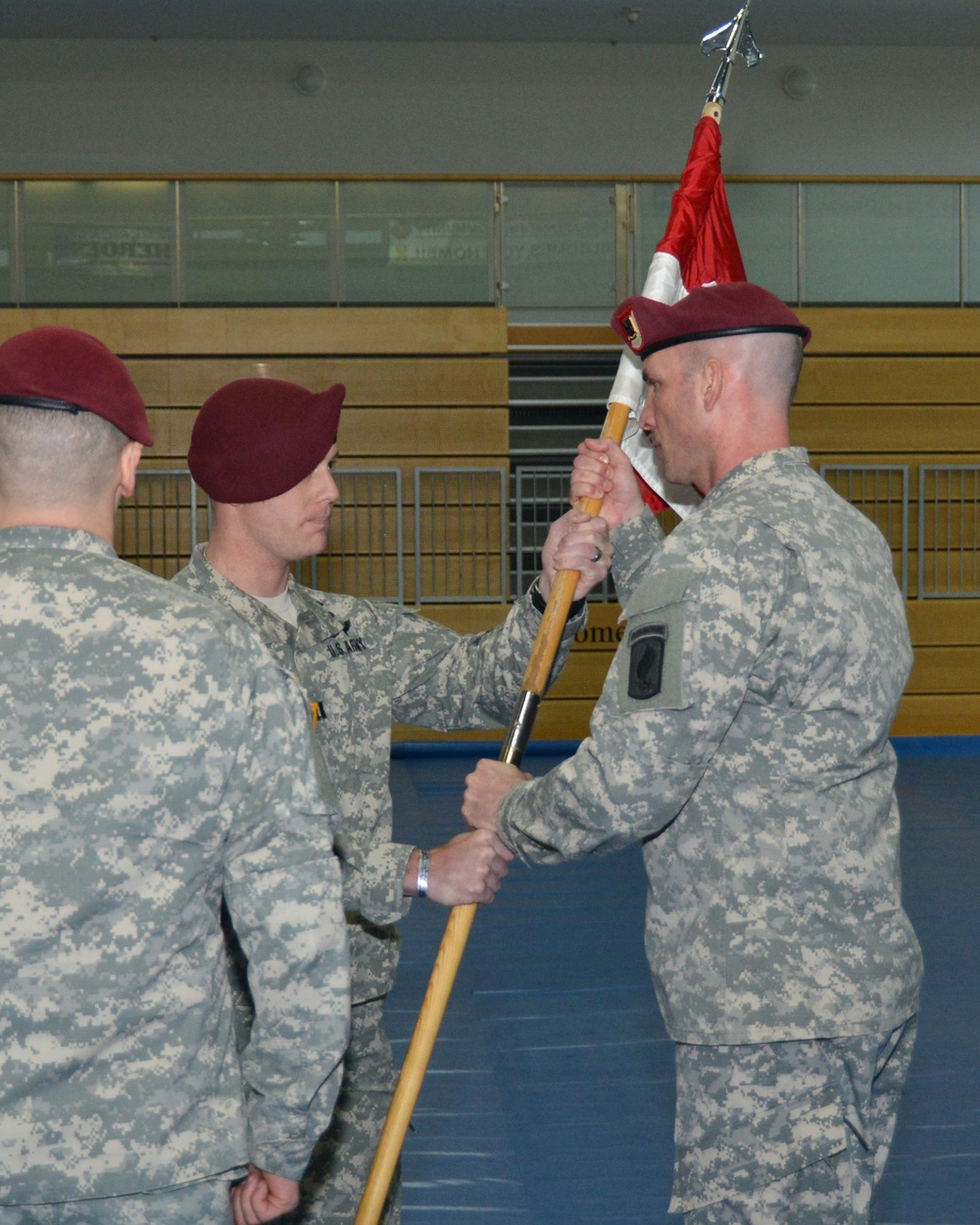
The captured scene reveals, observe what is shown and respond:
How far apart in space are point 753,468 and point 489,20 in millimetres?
9287

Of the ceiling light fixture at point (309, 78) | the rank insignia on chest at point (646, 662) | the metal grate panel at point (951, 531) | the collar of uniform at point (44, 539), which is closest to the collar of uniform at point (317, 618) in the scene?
the rank insignia on chest at point (646, 662)

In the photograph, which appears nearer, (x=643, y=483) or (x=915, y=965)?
(x=915, y=965)

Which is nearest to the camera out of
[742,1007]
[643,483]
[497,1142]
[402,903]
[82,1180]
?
[82,1180]

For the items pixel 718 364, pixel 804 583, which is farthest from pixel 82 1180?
pixel 718 364

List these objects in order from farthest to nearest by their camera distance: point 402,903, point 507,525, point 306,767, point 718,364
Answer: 1. point 507,525
2. point 402,903
3. point 718,364
4. point 306,767

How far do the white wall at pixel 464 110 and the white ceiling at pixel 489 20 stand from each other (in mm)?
160

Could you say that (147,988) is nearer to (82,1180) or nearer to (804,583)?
(82,1180)

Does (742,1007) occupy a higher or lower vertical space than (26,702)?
lower

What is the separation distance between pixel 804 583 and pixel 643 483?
0.81m

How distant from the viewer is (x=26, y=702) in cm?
133

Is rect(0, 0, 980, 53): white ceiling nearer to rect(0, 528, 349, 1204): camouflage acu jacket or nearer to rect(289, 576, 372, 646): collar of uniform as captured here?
rect(289, 576, 372, 646): collar of uniform

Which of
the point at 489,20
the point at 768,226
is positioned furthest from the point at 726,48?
the point at 489,20

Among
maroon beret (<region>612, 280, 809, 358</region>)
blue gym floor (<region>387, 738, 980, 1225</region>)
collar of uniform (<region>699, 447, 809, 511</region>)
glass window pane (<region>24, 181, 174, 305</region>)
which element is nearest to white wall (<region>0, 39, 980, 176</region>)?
glass window pane (<region>24, 181, 174, 305</region>)

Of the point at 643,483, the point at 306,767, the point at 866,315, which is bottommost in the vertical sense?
the point at 306,767
